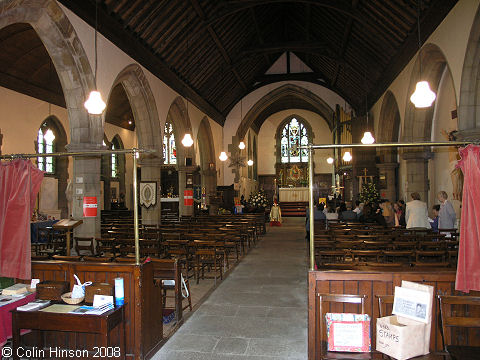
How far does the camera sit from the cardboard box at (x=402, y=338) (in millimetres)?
2916

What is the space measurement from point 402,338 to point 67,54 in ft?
26.4

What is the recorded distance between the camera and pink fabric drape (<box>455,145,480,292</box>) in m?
3.24

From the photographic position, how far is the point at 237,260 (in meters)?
8.73

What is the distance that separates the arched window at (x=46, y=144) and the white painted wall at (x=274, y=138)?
15910mm

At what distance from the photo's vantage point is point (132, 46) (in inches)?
408

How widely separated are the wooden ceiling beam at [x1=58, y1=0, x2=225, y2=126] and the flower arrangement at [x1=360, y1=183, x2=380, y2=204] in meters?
7.62

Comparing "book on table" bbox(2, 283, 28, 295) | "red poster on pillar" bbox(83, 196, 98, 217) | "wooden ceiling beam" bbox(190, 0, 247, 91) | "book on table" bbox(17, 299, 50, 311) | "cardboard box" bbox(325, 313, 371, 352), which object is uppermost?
"wooden ceiling beam" bbox(190, 0, 247, 91)

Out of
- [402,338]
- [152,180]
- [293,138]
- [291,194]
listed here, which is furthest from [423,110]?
[293,138]

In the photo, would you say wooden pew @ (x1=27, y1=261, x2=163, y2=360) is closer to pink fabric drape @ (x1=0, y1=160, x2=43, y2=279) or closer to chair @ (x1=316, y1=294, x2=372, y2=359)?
pink fabric drape @ (x1=0, y1=160, x2=43, y2=279)

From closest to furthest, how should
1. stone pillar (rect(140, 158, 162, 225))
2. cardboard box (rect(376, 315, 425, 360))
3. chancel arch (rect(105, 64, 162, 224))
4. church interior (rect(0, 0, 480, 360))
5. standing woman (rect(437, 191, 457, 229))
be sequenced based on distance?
1. cardboard box (rect(376, 315, 425, 360))
2. church interior (rect(0, 0, 480, 360))
3. standing woman (rect(437, 191, 457, 229))
4. chancel arch (rect(105, 64, 162, 224))
5. stone pillar (rect(140, 158, 162, 225))

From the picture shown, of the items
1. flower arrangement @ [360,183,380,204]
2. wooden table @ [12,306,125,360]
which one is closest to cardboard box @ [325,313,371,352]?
wooden table @ [12,306,125,360]

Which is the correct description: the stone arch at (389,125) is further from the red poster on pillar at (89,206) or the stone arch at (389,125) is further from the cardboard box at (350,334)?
the cardboard box at (350,334)

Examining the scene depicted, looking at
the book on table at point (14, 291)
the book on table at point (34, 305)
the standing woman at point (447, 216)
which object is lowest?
the book on table at point (34, 305)

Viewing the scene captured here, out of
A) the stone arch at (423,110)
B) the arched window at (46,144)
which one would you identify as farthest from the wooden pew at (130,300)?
the arched window at (46,144)
